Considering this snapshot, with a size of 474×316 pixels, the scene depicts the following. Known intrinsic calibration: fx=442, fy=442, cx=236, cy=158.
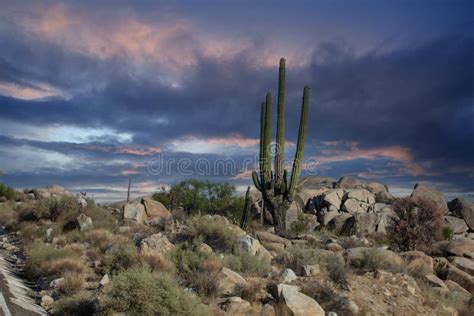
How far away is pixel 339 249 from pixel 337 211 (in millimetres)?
20179

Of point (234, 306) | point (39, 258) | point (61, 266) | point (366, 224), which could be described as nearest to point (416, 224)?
point (366, 224)

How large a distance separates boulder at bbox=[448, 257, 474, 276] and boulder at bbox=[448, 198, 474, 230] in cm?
2141

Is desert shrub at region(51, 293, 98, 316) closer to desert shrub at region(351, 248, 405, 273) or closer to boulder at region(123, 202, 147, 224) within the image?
desert shrub at region(351, 248, 405, 273)

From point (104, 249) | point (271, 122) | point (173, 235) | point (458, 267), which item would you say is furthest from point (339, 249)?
point (271, 122)

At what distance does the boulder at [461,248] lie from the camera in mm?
16609

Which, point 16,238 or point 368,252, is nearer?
point 368,252

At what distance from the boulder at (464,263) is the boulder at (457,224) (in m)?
19.2

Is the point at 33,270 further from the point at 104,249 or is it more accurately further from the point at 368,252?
the point at 368,252

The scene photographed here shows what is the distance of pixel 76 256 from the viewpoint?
41.7 ft

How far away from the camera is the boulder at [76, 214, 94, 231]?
17.7m

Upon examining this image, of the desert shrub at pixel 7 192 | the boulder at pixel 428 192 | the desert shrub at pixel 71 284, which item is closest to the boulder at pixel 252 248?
the desert shrub at pixel 71 284

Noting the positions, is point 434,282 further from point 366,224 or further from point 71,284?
point 366,224

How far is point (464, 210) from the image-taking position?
35.6 metres

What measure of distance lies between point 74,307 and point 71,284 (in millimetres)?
1449
